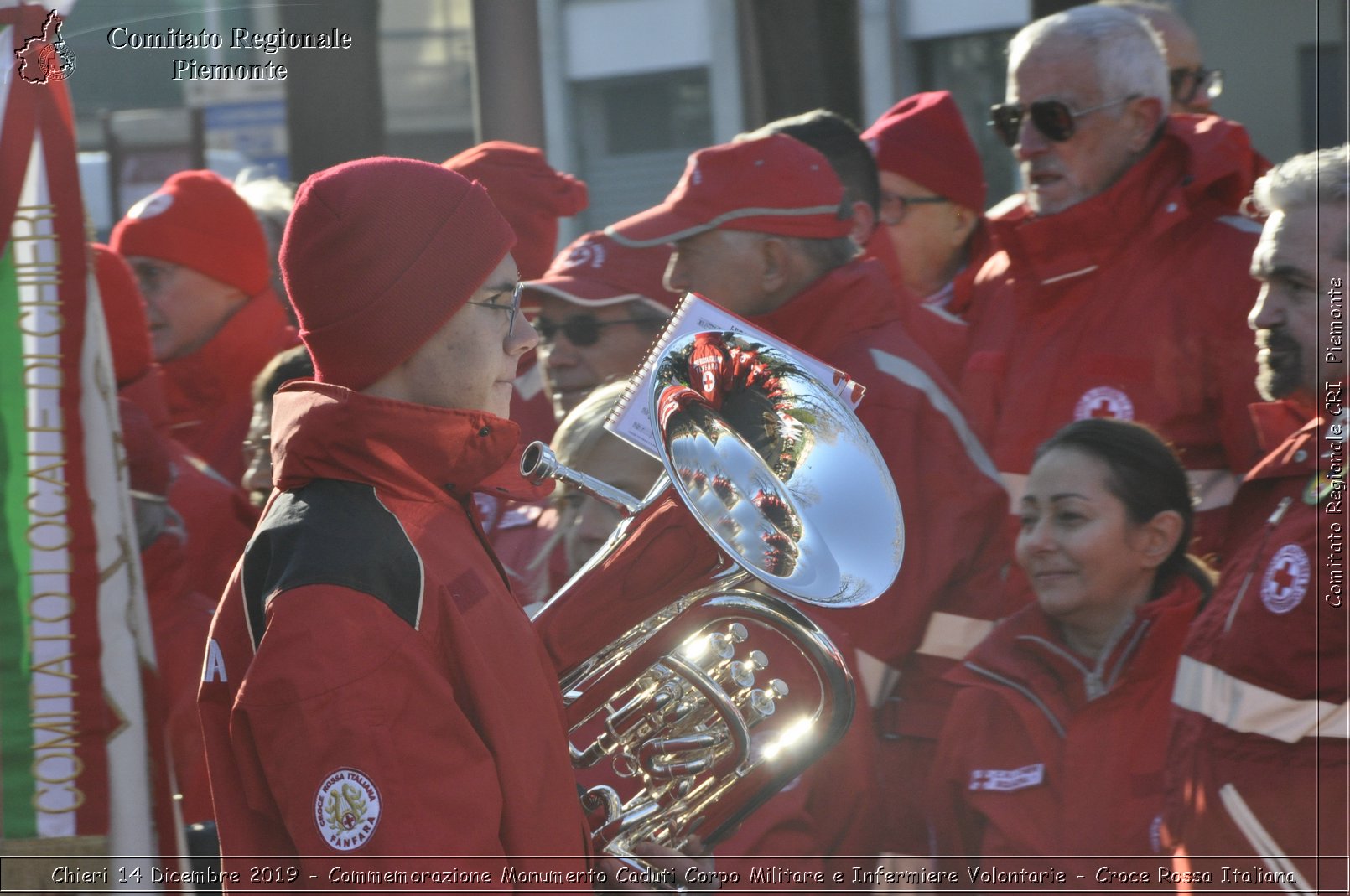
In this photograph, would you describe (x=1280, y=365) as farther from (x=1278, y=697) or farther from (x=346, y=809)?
(x=346, y=809)

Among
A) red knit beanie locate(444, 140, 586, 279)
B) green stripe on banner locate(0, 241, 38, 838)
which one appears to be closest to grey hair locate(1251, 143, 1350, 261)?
red knit beanie locate(444, 140, 586, 279)

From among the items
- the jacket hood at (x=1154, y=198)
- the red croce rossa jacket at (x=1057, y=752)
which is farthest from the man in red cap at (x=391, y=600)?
the jacket hood at (x=1154, y=198)

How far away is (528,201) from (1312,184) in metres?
2.26

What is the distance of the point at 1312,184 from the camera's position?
3.19m

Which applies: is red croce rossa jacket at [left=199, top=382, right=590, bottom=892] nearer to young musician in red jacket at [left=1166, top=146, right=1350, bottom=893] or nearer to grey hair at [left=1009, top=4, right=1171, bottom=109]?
young musician in red jacket at [left=1166, top=146, right=1350, bottom=893]

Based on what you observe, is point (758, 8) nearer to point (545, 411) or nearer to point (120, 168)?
point (545, 411)

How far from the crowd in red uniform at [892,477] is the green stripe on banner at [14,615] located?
363 mm

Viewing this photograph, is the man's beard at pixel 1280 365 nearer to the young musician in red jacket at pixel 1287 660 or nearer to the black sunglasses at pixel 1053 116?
the young musician in red jacket at pixel 1287 660

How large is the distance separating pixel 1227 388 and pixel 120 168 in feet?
19.4

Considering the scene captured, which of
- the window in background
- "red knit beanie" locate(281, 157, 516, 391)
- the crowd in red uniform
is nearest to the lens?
the crowd in red uniform

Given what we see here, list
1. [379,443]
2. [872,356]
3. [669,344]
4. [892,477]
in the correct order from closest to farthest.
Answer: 1. [379,443]
2. [669,344]
3. [892,477]
4. [872,356]

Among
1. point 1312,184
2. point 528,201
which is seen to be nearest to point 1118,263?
point 1312,184

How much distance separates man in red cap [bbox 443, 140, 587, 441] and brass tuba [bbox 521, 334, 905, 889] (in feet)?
6.47

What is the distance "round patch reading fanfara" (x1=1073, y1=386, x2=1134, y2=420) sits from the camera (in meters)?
3.75
